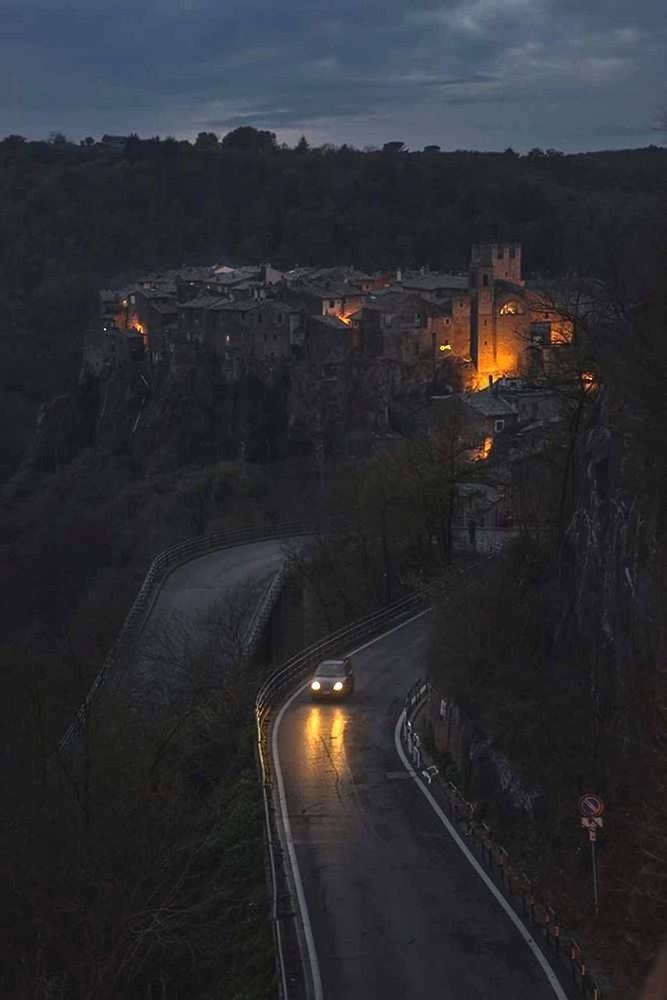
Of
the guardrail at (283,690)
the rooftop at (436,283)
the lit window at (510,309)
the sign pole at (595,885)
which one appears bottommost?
the guardrail at (283,690)

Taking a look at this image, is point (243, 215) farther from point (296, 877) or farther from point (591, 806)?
point (591, 806)

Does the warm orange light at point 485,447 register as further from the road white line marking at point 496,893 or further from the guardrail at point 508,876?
the road white line marking at point 496,893

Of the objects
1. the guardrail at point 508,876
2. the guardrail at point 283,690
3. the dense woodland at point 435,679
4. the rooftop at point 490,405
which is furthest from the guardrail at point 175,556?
the rooftop at point 490,405

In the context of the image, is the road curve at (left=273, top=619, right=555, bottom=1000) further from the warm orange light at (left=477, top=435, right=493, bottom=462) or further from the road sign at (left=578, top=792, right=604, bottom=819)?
the warm orange light at (left=477, top=435, right=493, bottom=462)

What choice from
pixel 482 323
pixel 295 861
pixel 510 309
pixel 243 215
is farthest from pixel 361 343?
pixel 243 215

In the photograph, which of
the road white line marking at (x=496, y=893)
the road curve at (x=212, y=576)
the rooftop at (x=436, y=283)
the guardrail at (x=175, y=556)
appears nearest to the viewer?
the road white line marking at (x=496, y=893)

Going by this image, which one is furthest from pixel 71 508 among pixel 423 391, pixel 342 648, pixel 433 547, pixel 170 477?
pixel 342 648

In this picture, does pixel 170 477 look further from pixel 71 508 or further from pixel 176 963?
pixel 176 963
